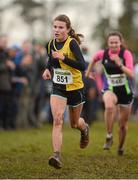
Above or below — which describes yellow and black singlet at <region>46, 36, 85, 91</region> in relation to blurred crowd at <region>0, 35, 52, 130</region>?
above

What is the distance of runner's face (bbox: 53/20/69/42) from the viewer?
8.73 metres

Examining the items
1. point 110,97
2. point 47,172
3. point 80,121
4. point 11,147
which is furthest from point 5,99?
point 47,172

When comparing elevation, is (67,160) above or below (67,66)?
below

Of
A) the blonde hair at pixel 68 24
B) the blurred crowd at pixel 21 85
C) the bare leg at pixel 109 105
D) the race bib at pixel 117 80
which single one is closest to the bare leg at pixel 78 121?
the blonde hair at pixel 68 24

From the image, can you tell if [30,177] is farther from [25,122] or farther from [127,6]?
[127,6]

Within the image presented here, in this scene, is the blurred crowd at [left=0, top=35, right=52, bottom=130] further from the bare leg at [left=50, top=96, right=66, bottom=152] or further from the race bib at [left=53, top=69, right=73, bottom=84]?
the bare leg at [left=50, top=96, right=66, bottom=152]

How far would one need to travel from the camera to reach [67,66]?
884 cm

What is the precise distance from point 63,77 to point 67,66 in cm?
16

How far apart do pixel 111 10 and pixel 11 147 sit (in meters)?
43.3

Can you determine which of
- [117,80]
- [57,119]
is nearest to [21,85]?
[117,80]

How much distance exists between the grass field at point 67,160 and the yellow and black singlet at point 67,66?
1139 millimetres

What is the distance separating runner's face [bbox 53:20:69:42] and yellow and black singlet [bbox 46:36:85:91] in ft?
0.31

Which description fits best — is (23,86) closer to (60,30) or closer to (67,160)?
(67,160)

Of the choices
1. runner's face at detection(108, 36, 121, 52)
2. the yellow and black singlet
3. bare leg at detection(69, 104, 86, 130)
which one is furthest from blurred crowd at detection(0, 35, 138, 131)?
the yellow and black singlet
